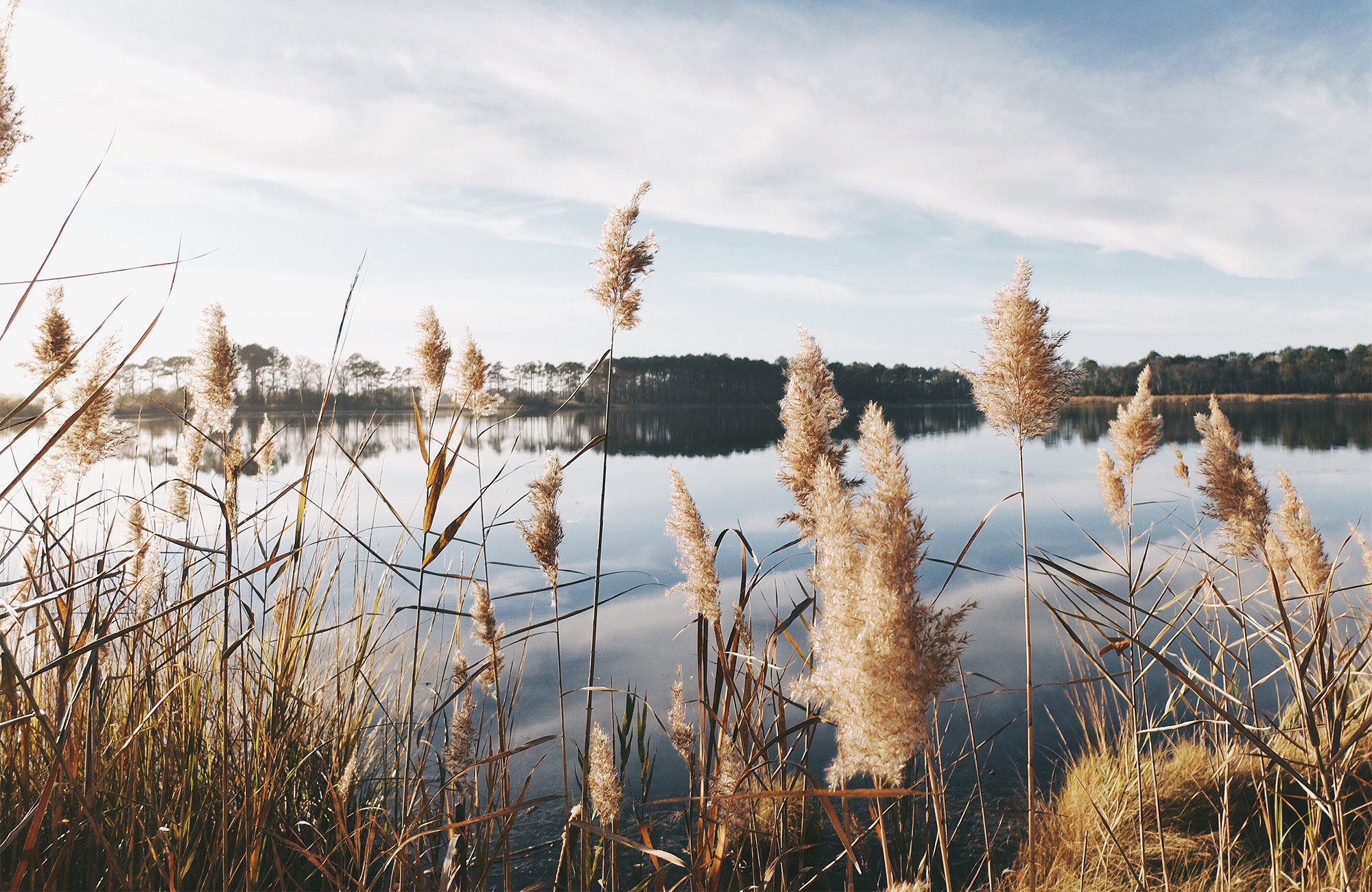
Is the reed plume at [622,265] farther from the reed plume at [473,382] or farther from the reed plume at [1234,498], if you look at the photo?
the reed plume at [1234,498]

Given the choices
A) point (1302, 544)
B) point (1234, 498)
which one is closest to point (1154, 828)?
point (1302, 544)

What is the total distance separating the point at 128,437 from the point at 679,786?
4.11 metres

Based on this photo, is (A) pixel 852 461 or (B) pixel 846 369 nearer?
(A) pixel 852 461

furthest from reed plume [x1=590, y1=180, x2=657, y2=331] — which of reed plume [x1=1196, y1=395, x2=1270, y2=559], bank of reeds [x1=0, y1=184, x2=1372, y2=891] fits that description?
reed plume [x1=1196, y1=395, x2=1270, y2=559]

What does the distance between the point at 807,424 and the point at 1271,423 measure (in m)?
50.1

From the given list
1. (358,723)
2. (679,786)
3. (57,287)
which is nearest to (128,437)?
(57,287)

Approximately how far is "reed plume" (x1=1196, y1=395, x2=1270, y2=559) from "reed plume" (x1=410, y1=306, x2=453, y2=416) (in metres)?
2.88

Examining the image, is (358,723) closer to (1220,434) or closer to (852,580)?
(852,580)

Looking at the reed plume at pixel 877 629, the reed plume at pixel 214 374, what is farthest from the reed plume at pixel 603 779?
the reed plume at pixel 214 374

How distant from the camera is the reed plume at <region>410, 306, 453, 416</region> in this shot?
2.35m

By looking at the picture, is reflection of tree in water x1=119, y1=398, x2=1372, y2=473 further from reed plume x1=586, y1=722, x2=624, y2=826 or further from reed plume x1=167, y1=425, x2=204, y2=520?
reed plume x1=586, y1=722, x2=624, y2=826

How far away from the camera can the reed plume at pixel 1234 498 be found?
2.79 m

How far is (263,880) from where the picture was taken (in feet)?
8.49

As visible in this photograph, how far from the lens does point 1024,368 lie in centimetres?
207
